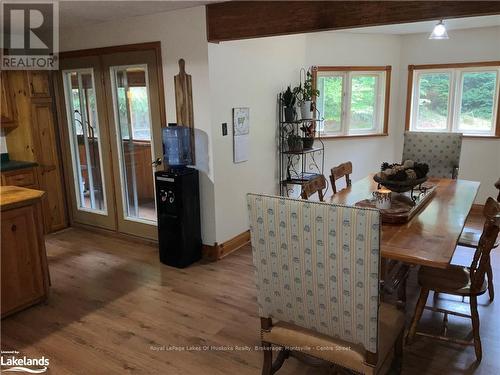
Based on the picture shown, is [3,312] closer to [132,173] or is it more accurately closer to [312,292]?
[132,173]

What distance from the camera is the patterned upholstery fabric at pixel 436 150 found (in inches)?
164

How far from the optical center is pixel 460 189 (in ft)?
10.7

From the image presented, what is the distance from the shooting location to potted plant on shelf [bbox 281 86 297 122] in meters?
4.43

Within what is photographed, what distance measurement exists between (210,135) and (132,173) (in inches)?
46.9

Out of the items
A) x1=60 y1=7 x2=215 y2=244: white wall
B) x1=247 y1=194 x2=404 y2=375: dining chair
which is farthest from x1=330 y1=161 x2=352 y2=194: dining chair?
x1=247 y1=194 x2=404 y2=375: dining chair

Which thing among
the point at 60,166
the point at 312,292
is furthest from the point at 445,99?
the point at 60,166

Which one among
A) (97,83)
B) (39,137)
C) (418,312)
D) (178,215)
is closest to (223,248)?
(178,215)

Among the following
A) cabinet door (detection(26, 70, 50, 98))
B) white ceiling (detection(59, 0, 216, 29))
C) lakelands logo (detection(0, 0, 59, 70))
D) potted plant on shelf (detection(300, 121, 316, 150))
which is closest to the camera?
white ceiling (detection(59, 0, 216, 29))

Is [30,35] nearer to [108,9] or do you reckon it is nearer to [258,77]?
[108,9]

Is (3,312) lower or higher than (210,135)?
lower

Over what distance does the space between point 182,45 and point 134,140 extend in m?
1.16

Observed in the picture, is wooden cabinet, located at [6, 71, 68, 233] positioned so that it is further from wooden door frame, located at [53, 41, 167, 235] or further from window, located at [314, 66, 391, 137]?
window, located at [314, 66, 391, 137]

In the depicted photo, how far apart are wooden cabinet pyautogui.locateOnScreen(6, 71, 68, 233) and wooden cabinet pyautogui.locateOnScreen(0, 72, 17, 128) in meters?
0.06

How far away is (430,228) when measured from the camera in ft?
7.64
